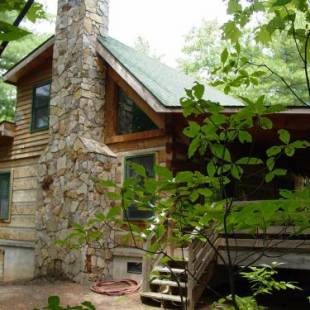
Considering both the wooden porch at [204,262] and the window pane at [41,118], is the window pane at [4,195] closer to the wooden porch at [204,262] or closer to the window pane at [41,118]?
the window pane at [41,118]

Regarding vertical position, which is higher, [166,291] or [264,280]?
[264,280]

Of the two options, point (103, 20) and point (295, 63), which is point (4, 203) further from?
point (295, 63)

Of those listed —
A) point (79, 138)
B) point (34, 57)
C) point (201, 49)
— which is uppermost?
point (201, 49)

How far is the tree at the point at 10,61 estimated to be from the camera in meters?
23.0

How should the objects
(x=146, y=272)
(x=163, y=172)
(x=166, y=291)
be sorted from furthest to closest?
(x=146, y=272)
(x=166, y=291)
(x=163, y=172)

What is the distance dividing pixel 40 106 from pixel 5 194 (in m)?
3.40

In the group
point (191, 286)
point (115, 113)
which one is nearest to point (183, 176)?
point (191, 286)

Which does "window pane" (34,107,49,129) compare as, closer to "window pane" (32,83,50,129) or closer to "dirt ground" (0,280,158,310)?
"window pane" (32,83,50,129)

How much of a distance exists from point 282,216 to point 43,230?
1034cm

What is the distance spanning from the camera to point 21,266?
12.8 metres

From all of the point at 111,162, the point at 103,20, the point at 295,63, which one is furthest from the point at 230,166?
the point at 295,63

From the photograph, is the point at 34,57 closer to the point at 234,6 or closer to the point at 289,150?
the point at 234,6

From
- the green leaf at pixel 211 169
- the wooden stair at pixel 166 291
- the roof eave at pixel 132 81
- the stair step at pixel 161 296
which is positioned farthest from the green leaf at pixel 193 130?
the roof eave at pixel 132 81

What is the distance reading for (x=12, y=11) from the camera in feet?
5.66
